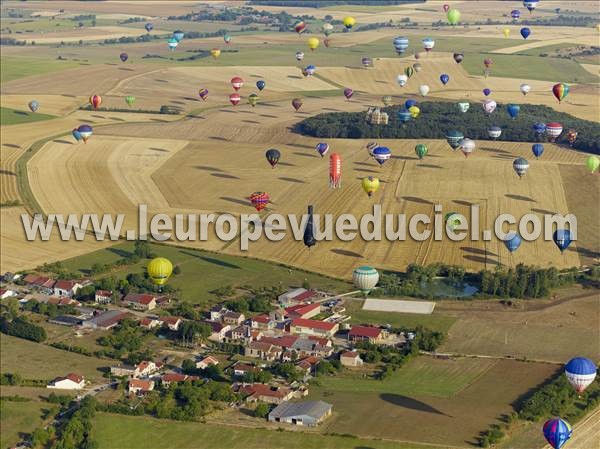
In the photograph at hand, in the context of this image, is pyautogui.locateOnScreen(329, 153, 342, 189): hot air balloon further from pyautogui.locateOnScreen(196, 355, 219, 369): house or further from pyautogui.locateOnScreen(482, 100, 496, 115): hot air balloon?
pyautogui.locateOnScreen(482, 100, 496, 115): hot air balloon

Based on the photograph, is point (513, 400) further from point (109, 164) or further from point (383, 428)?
point (109, 164)

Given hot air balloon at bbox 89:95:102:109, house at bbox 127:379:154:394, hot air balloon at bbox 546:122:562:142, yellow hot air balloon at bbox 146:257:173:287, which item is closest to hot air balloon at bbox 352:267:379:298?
yellow hot air balloon at bbox 146:257:173:287

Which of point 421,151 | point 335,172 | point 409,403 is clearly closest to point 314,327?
point 409,403

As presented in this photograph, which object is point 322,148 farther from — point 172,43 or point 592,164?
point 172,43

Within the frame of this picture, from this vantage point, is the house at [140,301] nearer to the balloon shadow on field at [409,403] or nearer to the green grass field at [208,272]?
the green grass field at [208,272]

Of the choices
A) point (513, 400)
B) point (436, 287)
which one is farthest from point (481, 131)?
point (513, 400)

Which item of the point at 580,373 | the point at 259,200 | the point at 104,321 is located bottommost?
the point at 104,321

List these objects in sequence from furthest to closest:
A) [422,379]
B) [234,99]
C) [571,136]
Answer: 1. [234,99]
2. [571,136]
3. [422,379]
